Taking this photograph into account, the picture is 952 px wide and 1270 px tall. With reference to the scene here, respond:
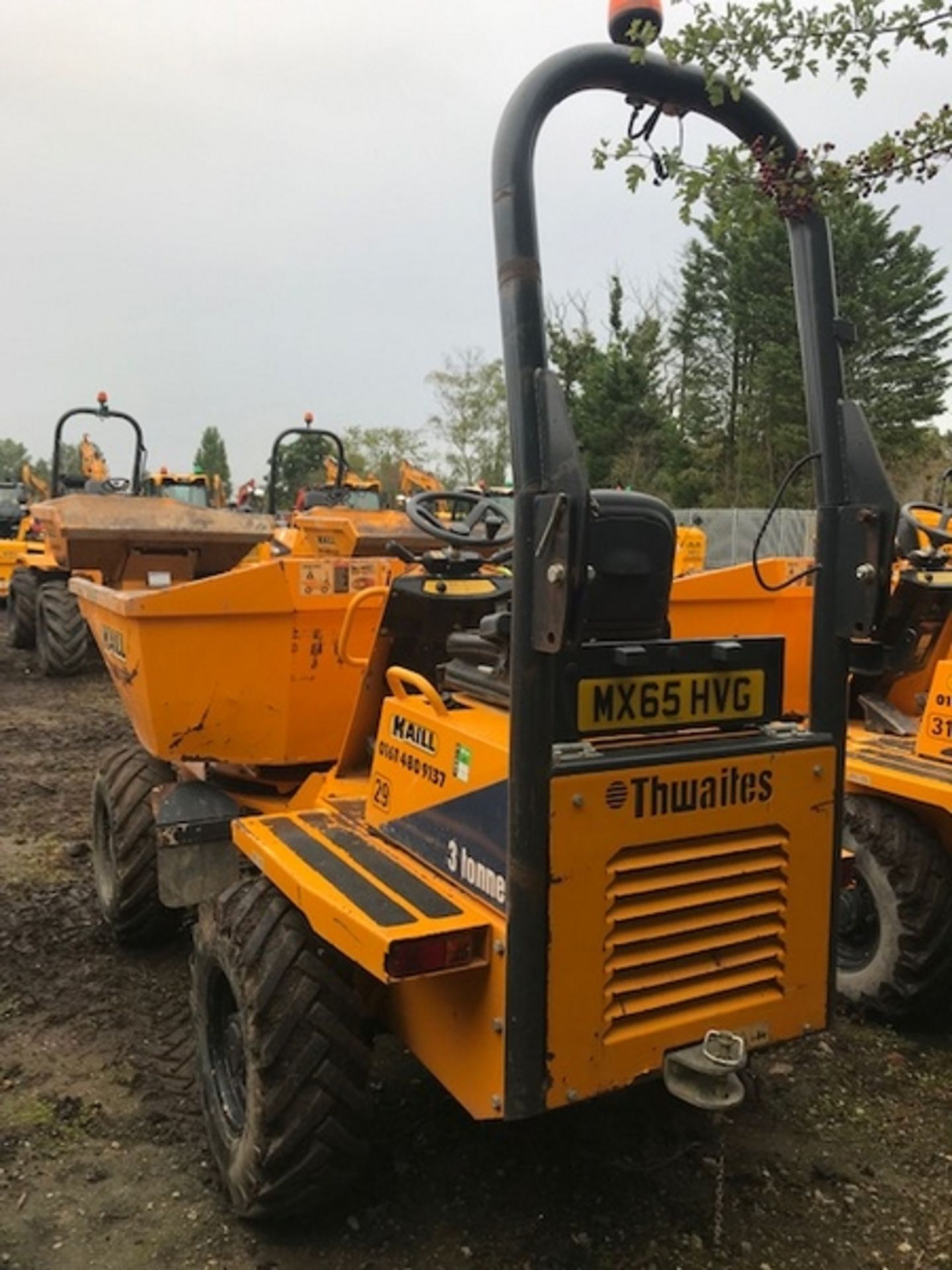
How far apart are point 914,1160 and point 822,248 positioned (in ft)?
8.45

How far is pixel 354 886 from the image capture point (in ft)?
8.91

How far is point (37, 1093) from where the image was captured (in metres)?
3.55

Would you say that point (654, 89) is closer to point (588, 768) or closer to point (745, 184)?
point (745, 184)

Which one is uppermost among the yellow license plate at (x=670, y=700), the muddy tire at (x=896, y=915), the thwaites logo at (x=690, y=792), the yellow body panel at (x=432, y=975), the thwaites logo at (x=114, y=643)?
the yellow license plate at (x=670, y=700)

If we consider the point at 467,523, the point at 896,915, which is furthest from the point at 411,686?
the point at 896,915

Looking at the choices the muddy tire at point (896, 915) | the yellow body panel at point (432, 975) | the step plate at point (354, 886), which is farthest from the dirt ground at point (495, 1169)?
the step plate at point (354, 886)

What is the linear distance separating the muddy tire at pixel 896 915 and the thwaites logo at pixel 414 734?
188 centimetres

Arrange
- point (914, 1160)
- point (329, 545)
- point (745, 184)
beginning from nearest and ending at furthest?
point (745, 184) < point (914, 1160) < point (329, 545)

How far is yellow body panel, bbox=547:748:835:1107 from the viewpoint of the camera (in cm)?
240

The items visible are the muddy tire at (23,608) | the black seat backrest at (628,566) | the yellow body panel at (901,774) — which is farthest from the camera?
the muddy tire at (23,608)

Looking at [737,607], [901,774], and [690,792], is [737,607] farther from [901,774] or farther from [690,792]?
[690,792]

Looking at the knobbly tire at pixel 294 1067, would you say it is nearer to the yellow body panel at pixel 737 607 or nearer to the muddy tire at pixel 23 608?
the yellow body panel at pixel 737 607

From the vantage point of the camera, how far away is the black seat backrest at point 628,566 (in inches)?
100.0

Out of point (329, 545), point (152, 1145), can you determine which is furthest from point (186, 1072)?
point (329, 545)
